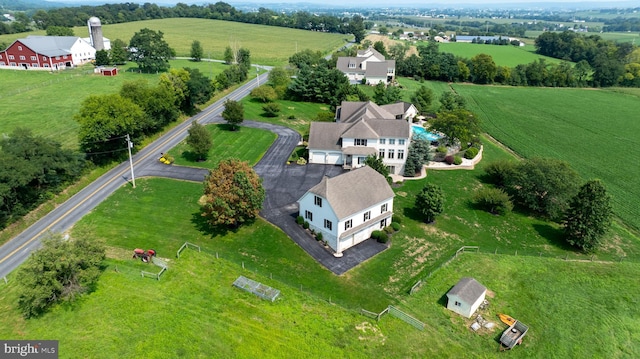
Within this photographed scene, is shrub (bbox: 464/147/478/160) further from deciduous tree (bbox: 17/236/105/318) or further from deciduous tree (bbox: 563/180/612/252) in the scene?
deciduous tree (bbox: 17/236/105/318)

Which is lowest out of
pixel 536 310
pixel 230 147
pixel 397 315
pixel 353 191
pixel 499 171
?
pixel 536 310

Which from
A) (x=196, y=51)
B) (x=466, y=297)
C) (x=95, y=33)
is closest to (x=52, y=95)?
(x=95, y=33)

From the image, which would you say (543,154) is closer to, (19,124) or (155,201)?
(155,201)

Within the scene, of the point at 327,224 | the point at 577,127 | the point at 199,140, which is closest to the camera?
the point at 327,224

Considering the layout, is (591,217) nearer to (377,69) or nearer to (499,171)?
(499,171)

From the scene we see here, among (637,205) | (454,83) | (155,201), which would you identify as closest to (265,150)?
(155,201)

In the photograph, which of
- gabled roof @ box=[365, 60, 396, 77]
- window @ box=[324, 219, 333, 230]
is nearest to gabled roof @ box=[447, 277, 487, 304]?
window @ box=[324, 219, 333, 230]

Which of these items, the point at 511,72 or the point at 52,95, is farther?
the point at 511,72
